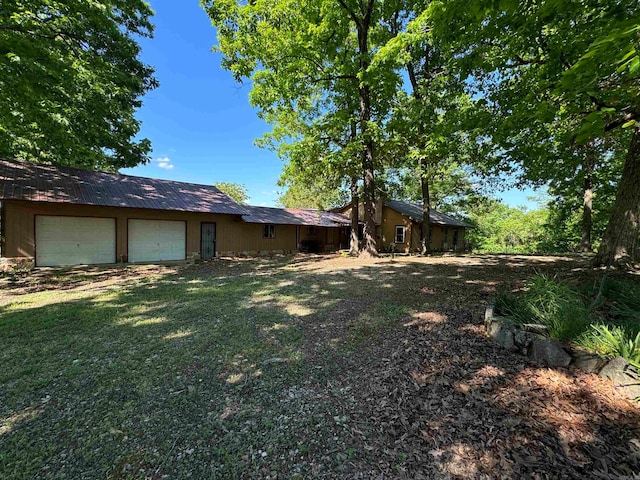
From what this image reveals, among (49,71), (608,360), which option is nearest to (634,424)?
(608,360)

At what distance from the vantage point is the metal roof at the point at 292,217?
16734 millimetres

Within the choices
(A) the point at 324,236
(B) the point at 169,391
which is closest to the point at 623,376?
(B) the point at 169,391

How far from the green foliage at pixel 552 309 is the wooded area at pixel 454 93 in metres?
0.74

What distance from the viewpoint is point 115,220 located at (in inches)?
484

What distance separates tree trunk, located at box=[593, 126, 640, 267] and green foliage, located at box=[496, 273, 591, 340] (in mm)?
3744

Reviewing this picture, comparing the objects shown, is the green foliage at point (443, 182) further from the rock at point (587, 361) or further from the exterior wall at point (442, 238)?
the rock at point (587, 361)

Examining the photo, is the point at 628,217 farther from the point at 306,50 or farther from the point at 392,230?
the point at 392,230

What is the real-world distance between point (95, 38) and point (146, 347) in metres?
11.5

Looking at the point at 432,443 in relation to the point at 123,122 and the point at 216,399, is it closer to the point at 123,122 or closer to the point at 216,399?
the point at 216,399

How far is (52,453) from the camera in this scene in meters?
2.24

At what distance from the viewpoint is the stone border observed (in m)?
2.62

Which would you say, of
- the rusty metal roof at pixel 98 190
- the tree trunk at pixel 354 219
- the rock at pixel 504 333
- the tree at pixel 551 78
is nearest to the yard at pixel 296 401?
the rock at pixel 504 333

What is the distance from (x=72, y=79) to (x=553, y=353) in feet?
45.5

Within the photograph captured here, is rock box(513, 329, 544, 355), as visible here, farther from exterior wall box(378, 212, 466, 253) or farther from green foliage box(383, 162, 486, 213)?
exterior wall box(378, 212, 466, 253)
